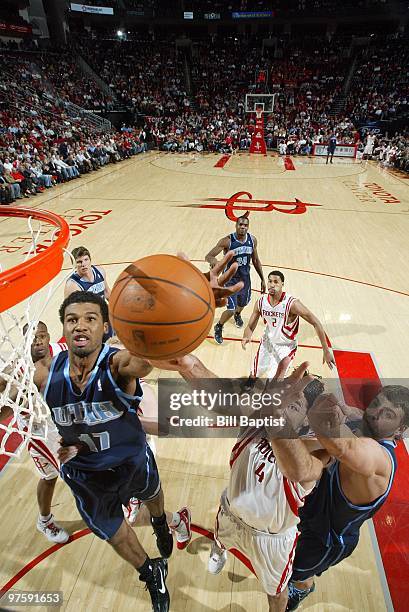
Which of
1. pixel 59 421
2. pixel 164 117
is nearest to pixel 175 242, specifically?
pixel 59 421

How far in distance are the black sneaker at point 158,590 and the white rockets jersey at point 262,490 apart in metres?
0.67

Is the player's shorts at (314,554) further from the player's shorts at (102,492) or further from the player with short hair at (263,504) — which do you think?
the player's shorts at (102,492)

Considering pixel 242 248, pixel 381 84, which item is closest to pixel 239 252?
pixel 242 248

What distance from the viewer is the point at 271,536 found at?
6.07ft

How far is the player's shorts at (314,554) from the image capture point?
6.41 ft

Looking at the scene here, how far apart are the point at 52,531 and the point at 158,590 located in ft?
2.70

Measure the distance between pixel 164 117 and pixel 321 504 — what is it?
2649 centimetres

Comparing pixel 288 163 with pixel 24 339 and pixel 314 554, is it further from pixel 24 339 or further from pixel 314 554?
pixel 314 554

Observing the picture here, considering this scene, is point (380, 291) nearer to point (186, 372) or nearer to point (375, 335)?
point (375, 335)

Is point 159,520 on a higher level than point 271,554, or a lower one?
lower

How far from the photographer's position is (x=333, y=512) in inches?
74.2

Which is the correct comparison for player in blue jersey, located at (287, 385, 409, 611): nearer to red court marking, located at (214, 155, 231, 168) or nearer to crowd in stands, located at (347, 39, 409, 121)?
red court marking, located at (214, 155, 231, 168)

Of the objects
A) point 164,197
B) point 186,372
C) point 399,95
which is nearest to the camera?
point 186,372

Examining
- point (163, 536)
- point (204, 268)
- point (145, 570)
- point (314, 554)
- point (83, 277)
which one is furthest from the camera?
point (204, 268)
